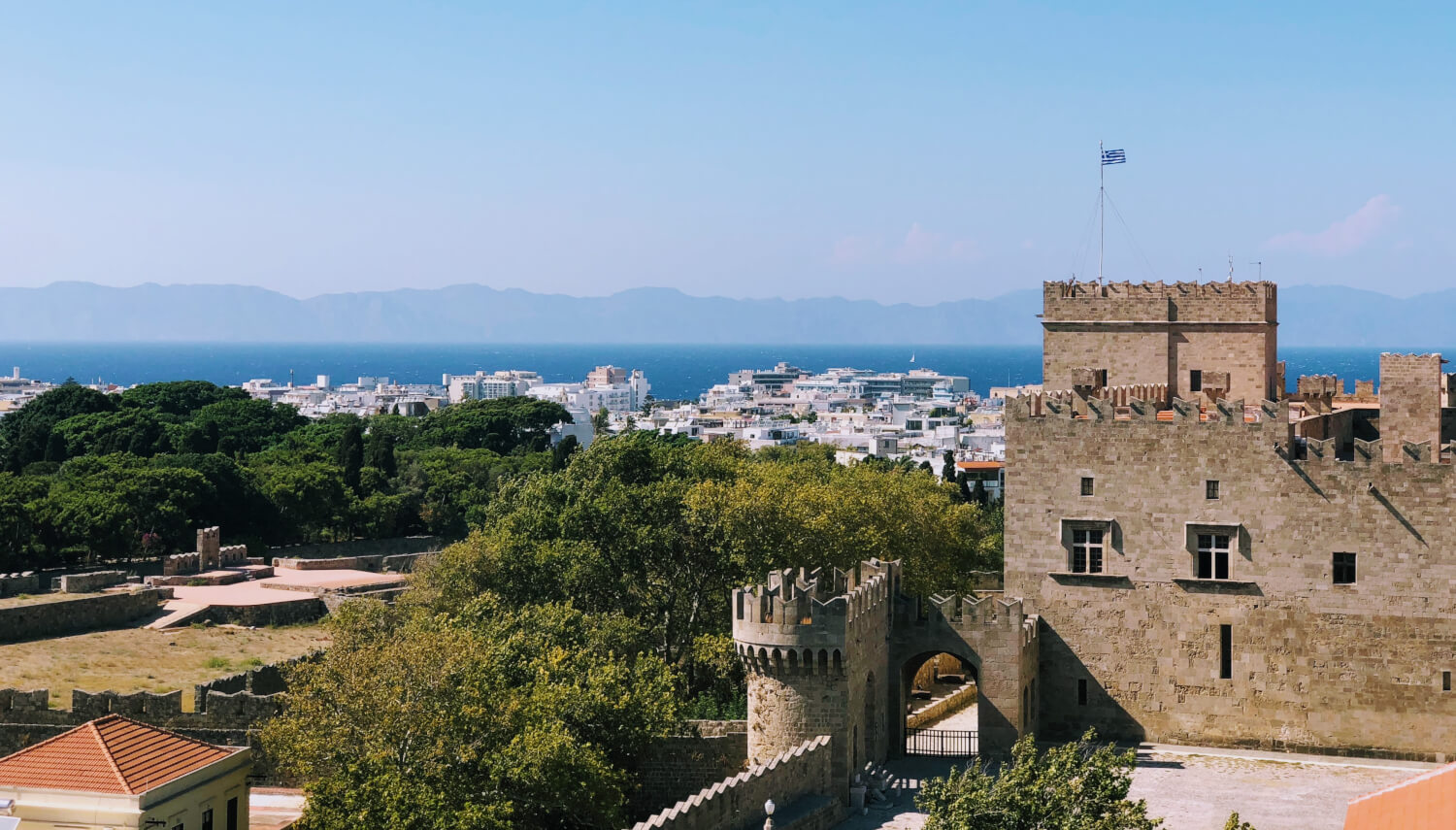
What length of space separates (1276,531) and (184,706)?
30.2 m

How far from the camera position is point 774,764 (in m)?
35.4

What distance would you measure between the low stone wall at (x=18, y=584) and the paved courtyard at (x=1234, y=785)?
1594 inches

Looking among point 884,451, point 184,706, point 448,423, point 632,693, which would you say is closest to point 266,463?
point 448,423

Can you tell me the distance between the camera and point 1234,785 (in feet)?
129

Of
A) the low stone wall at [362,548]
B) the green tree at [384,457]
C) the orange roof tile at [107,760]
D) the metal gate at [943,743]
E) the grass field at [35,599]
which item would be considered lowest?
the metal gate at [943,743]

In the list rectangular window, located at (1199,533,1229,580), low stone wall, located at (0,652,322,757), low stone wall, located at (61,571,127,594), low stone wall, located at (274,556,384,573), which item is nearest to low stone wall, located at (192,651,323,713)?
low stone wall, located at (0,652,322,757)

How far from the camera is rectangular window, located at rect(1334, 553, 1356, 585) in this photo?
41.5 meters

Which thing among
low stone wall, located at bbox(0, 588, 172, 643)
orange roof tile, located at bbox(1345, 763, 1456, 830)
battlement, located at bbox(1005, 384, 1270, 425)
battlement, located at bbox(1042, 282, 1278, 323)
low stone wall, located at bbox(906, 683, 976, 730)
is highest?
battlement, located at bbox(1042, 282, 1278, 323)

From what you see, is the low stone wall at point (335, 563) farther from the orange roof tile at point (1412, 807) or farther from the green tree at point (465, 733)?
the orange roof tile at point (1412, 807)

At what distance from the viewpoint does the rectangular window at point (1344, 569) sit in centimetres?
4150

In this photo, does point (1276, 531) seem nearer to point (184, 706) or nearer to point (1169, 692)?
point (1169, 692)

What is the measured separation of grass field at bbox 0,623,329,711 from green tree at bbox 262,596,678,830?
15.6 metres

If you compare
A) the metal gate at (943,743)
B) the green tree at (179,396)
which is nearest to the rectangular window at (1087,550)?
the metal gate at (943,743)

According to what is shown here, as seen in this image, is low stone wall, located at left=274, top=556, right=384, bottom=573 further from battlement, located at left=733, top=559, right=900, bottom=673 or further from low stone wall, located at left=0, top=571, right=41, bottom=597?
battlement, located at left=733, top=559, right=900, bottom=673
